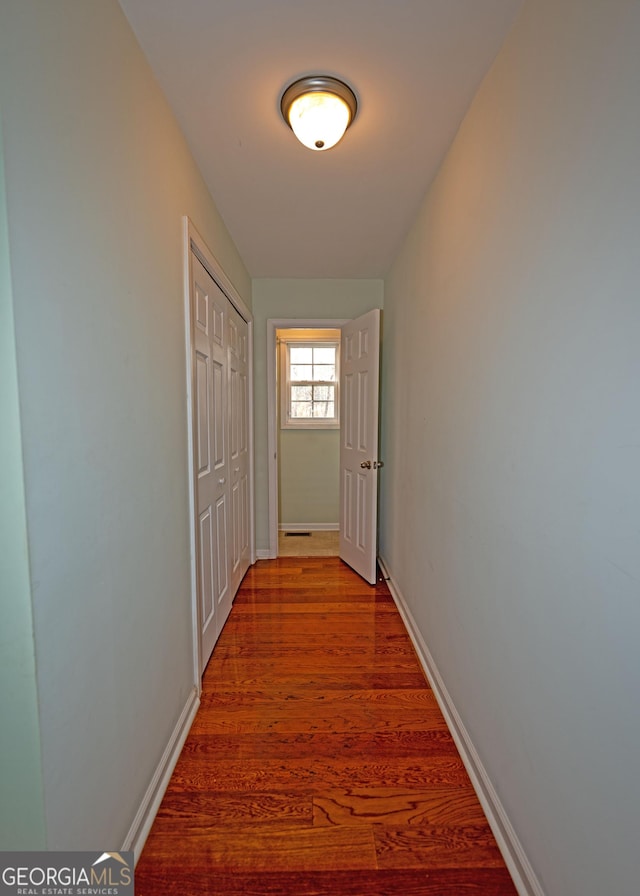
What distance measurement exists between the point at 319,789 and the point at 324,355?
12.0ft

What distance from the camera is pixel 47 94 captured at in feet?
2.47

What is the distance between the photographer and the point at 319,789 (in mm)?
1276

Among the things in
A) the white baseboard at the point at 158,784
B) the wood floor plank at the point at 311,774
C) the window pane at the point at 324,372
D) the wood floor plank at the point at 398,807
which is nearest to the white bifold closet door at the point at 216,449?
the white baseboard at the point at 158,784

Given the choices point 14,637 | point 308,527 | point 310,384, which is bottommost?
point 308,527

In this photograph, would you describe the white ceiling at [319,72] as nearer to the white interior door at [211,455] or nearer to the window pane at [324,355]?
the white interior door at [211,455]

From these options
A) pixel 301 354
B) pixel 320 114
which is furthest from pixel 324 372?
pixel 320 114

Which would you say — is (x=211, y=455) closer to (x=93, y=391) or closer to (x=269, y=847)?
(x=93, y=391)

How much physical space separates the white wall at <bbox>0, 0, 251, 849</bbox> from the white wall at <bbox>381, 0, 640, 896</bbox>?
1.10 meters

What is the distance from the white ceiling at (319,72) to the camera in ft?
3.55

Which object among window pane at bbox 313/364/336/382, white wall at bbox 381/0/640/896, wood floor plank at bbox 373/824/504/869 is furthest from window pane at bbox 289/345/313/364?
wood floor plank at bbox 373/824/504/869

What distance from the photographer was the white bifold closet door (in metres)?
1.77

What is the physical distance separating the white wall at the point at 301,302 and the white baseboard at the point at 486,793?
2296 millimetres

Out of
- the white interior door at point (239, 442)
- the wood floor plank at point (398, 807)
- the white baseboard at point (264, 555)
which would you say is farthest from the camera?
the white baseboard at point (264, 555)

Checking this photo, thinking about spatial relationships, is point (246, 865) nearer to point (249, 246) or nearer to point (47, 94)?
point (47, 94)
